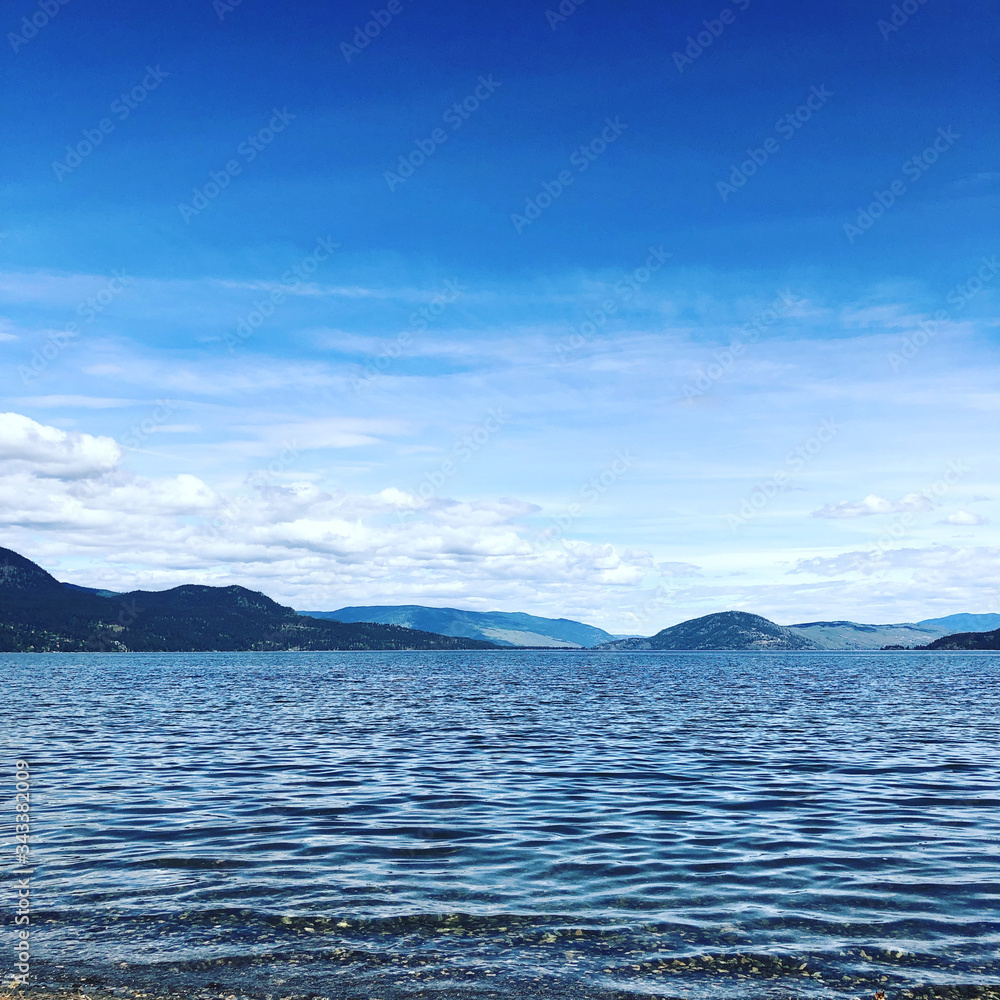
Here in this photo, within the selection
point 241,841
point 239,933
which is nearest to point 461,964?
point 239,933

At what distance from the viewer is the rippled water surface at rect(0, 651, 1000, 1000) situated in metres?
16.0

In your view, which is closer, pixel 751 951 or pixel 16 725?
pixel 751 951

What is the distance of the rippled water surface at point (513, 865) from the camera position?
16031 mm

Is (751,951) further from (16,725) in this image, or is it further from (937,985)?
(16,725)

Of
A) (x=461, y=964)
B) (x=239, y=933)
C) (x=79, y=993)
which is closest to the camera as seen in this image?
(x=79, y=993)

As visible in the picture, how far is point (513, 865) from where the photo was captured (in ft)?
77.5

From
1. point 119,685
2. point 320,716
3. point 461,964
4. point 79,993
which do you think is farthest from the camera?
point 119,685

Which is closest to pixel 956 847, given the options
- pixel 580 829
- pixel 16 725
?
pixel 580 829

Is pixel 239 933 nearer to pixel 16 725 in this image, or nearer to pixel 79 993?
pixel 79 993

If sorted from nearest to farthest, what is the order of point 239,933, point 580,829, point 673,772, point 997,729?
point 239,933 → point 580,829 → point 673,772 → point 997,729

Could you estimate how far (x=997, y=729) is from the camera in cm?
6050

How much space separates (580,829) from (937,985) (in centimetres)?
1401

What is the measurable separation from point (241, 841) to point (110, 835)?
4.52m

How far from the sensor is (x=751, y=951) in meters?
17.0
